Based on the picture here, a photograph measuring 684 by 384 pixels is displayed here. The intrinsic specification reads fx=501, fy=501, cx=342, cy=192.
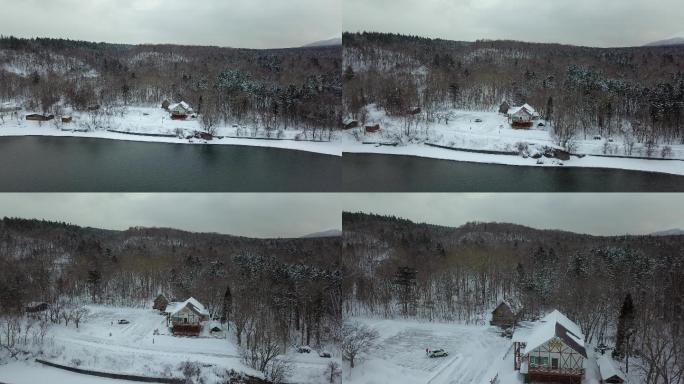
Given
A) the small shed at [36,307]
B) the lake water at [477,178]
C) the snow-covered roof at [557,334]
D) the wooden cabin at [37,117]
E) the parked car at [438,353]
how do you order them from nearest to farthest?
the snow-covered roof at [557,334], the parked car at [438,353], the lake water at [477,178], the small shed at [36,307], the wooden cabin at [37,117]

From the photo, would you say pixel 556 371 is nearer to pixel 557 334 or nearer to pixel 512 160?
pixel 557 334

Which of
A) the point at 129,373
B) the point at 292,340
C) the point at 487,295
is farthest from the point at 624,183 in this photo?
the point at 129,373

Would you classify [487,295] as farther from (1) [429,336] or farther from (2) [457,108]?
(2) [457,108]

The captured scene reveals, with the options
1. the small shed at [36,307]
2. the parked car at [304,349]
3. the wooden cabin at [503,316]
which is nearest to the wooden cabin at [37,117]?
the small shed at [36,307]

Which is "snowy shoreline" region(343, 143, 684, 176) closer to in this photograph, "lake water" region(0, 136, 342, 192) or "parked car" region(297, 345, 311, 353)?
"lake water" region(0, 136, 342, 192)

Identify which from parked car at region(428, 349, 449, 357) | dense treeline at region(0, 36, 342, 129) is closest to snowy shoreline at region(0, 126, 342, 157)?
dense treeline at region(0, 36, 342, 129)

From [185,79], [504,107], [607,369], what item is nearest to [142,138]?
[185,79]

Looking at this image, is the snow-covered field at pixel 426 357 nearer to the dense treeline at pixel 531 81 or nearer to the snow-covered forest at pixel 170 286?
the snow-covered forest at pixel 170 286

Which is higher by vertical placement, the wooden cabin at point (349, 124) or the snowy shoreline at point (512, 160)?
the wooden cabin at point (349, 124)
